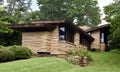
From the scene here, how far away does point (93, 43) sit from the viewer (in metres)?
40.8

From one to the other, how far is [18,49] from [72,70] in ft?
18.6

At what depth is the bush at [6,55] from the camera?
21250 millimetres

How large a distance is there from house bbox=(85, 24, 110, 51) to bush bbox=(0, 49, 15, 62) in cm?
2017

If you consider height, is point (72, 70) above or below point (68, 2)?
below

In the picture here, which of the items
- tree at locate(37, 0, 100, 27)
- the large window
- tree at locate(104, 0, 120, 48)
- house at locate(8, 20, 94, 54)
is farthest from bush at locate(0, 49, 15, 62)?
tree at locate(37, 0, 100, 27)

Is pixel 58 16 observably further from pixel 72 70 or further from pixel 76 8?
pixel 72 70

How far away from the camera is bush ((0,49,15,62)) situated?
69.7 feet

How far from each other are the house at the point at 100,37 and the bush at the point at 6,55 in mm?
20168

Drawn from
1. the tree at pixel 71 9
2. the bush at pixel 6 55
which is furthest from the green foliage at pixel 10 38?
the tree at pixel 71 9

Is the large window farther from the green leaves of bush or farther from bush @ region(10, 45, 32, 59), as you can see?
bush @ region(10, 45, 32, 59)

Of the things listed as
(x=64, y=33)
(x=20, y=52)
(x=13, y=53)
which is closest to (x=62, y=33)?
(x=64, y=33)

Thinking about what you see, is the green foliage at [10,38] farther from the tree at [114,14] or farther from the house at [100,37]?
the house at [100,37]

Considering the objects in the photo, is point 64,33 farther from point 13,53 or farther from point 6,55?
point 6,55

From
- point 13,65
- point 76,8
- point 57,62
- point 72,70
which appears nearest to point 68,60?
point 57,62
